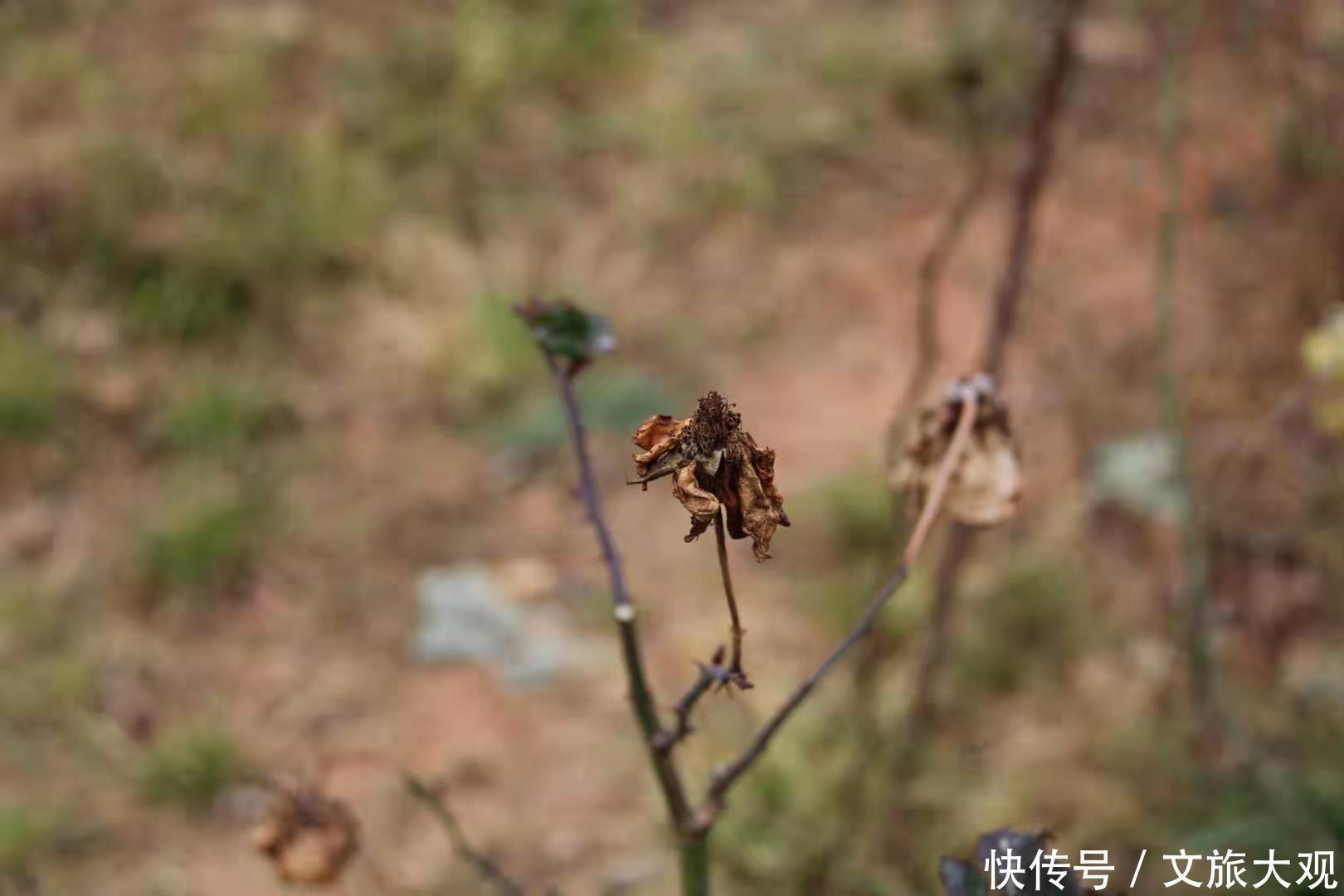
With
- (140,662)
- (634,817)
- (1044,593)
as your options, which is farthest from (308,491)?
(1044,593)

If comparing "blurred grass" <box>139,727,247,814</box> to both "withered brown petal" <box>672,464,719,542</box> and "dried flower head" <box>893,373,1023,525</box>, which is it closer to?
"dried flower head" <box>893,373,1023,525</box>

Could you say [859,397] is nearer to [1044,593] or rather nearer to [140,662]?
[1044,593]

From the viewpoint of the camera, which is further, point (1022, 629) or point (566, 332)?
point (1022, 629)

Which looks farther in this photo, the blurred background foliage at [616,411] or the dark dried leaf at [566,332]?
the blurred background foliage at [616,411]

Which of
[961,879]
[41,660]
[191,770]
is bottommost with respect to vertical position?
[961,879]

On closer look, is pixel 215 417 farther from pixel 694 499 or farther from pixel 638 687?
pixel 694 499

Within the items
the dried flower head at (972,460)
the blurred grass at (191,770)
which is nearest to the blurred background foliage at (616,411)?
the blurred grass at (191,770)

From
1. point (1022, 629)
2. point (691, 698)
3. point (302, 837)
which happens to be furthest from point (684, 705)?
point (1022, 629)

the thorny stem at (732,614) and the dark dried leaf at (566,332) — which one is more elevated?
the dark dried leaf at (566,332)

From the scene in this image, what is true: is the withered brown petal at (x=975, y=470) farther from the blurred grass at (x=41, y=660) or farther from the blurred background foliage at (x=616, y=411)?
the blurred grass at (x=41, y=660)
